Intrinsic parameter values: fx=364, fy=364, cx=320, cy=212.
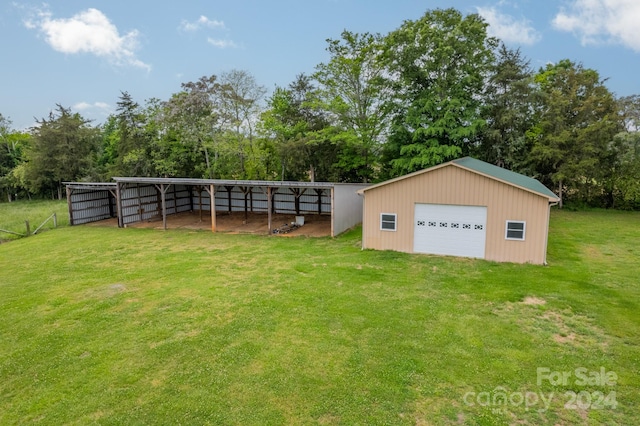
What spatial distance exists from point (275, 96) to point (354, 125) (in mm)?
7167

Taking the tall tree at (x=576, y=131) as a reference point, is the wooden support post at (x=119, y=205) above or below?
below

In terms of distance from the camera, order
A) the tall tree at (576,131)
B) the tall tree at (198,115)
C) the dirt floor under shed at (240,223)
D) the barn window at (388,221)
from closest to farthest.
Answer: the barn window at (388,221) < the dirt floor under shed at (240,223) < the tall tree at (576,131) < the tall tree at (198,115)

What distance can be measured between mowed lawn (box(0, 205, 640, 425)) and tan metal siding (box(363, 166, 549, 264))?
2.85 feet

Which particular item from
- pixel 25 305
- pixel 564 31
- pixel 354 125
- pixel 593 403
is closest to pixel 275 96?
pixel 354 125

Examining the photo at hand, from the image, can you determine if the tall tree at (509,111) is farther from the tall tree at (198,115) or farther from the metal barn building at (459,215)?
the tall tree at (198,115)

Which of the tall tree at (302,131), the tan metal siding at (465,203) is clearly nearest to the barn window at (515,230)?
the tan metal siding at (465,203)

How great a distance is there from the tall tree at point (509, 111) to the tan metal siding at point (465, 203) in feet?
49.3

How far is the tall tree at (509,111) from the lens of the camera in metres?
24.4

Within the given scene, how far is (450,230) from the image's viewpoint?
12.3 metres

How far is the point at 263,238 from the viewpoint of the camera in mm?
15633

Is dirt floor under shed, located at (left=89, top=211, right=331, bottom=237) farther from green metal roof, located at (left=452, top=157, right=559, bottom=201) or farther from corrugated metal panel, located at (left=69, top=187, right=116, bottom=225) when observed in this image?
green metal roof, located at (left=452, top=157, right=559, bottom=201)

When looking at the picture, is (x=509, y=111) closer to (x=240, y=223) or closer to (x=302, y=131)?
(x=302, y=131)

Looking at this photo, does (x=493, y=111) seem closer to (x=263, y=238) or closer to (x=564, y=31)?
(x=564, y=31)

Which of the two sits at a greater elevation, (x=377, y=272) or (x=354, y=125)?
(x=354, y=125)
